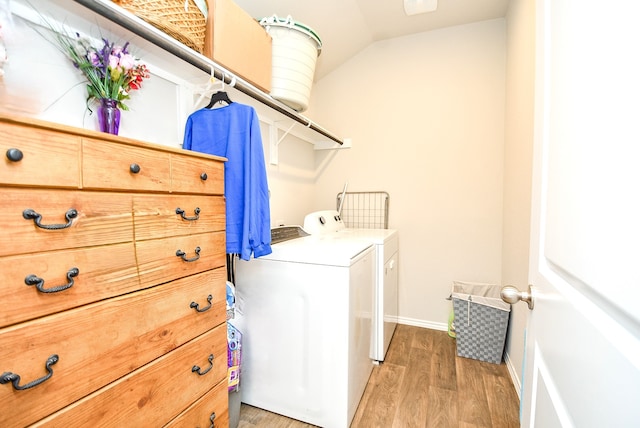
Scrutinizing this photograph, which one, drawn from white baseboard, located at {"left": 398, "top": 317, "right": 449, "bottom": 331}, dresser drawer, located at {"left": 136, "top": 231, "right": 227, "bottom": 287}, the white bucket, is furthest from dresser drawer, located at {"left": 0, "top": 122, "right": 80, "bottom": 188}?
white baseboard, located at {"left": 398, "top": 317, "right": 449, "bottom": 331}

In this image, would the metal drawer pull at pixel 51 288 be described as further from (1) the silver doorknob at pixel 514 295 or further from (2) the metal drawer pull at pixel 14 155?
(1) the silver doorknob at pixel 514 295

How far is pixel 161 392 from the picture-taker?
89 centimetres

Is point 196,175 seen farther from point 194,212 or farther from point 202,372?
point 202,372

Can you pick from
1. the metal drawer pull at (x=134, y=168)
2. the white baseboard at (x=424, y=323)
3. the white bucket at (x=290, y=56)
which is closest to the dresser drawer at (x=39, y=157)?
→ the metal drawer pull at (x=134, y=168)

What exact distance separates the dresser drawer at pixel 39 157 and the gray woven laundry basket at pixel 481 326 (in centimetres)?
231

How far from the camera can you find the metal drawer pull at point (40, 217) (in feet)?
1.96

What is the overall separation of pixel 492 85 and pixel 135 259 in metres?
2.77

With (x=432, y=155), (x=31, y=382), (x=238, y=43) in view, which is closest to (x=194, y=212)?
(x=31, y=382)

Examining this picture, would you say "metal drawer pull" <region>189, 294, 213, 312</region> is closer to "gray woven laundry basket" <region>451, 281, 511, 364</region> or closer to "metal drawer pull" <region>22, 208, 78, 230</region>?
"metal drawer pull" <region>22, 208, 78, 230</region>

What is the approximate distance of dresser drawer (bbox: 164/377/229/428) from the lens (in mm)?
965

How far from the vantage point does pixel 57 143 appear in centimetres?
64

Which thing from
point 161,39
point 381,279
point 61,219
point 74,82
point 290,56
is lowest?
point 381,279

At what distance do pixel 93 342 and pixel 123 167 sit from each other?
0.46 metres

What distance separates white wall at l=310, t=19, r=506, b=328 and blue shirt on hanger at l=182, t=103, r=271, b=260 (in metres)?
1.69
